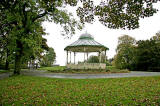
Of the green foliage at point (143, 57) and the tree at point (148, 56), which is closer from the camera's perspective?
the tree at point (148, 56)

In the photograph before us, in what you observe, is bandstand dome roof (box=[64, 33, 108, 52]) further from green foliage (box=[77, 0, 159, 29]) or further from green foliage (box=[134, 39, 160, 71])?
green foliage (box=[77, 0, 159, 29])

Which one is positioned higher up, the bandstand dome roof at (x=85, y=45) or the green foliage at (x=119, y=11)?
the bandstand dome roof at (x=85, y=45)

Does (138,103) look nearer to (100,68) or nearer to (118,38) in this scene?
(100,68)

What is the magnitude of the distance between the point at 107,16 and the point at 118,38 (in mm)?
34267

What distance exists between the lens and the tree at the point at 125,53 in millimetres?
30894

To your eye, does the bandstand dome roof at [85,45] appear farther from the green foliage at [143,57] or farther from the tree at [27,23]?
the green foliage at [143,57]

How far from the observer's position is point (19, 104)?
4.80 m

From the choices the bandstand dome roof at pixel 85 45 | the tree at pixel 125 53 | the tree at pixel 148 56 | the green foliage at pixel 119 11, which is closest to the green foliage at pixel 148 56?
the tree at pixel 148 56

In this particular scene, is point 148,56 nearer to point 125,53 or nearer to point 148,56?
point 148,56

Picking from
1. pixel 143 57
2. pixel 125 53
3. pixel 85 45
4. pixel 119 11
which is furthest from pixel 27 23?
pixel 125 53

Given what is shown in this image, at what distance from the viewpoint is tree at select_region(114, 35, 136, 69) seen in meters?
30.9

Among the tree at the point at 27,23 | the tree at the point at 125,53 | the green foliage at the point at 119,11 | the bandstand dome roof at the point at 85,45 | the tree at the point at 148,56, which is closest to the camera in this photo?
the green foliage at the point at 119,11

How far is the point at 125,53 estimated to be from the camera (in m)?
31.8

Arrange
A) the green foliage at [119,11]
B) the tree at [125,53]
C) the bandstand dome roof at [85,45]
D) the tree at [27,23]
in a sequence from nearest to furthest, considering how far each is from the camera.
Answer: the green foliage at [119,11], the tree at [27,23], the bandstand dome roof at [85,45], the tree at [125,53]
